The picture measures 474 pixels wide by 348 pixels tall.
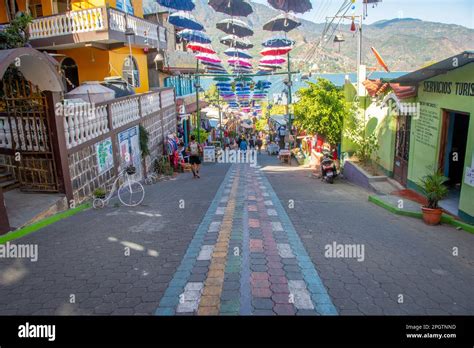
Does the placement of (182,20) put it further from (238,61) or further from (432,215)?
(432,215)

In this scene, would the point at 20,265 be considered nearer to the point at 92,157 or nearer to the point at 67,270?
the point at 67,270

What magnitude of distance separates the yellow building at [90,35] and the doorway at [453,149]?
11699 millimetres


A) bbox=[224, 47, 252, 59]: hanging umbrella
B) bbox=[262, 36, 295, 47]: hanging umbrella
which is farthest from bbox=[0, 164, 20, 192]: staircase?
bbox=[224, 47, 252, 59]: hanging umbrella

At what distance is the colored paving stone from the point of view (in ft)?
11.7

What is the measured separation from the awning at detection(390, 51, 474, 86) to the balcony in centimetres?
1091

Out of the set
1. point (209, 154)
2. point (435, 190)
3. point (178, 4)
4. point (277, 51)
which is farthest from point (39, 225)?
point (277, 51)

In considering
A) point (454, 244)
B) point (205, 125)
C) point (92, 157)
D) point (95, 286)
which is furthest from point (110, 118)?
point (205, 125)

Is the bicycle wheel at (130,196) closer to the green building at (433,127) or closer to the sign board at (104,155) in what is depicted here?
the sign board at (104,155)

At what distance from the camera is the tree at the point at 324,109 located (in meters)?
16.2

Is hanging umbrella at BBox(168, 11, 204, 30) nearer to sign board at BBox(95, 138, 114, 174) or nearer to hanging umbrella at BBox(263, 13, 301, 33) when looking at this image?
hanging umbrella at BBox(263, 13, 301, 33)

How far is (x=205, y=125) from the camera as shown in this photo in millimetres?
38156

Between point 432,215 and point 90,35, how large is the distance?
13.5 metres

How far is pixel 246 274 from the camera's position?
4.21 meters

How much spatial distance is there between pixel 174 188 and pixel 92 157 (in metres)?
3.40
